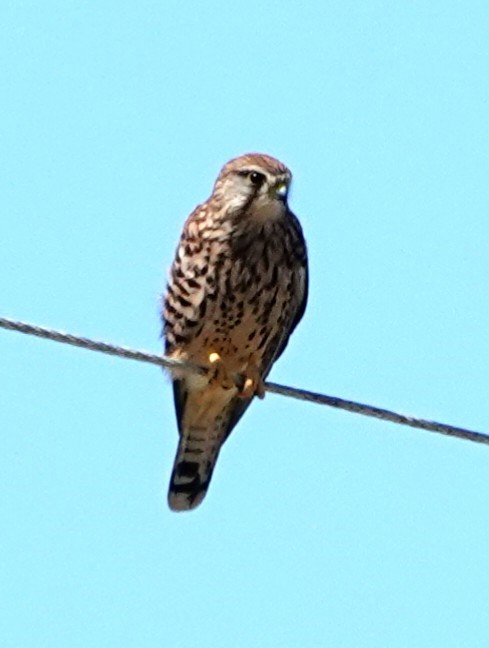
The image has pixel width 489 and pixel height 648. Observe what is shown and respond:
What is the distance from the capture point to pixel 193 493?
7812mm

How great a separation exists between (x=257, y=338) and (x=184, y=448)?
0.71 meters

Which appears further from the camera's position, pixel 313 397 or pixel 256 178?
pixel 256 178

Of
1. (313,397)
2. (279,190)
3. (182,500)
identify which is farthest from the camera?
(182,500)

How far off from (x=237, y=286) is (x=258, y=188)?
0.46 metres

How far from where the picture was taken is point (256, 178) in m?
7.58

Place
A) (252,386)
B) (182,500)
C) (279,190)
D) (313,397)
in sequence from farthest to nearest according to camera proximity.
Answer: (182,500) → (279,190) → (252,386) → (313,397)

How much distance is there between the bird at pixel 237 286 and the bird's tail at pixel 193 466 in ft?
0.56

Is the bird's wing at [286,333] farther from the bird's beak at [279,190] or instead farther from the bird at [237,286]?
the bird's beak at [279,190]

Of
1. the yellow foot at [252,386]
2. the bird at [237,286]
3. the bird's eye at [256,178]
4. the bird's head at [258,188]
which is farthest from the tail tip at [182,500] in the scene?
the bird's eye at [256,178]

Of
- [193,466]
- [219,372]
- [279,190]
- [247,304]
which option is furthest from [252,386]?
[279,190]

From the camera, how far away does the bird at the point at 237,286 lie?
289 inches

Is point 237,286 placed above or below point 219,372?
above

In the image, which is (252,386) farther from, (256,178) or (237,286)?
(256,178)

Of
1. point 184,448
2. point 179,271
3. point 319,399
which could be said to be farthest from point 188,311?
point 319,399
